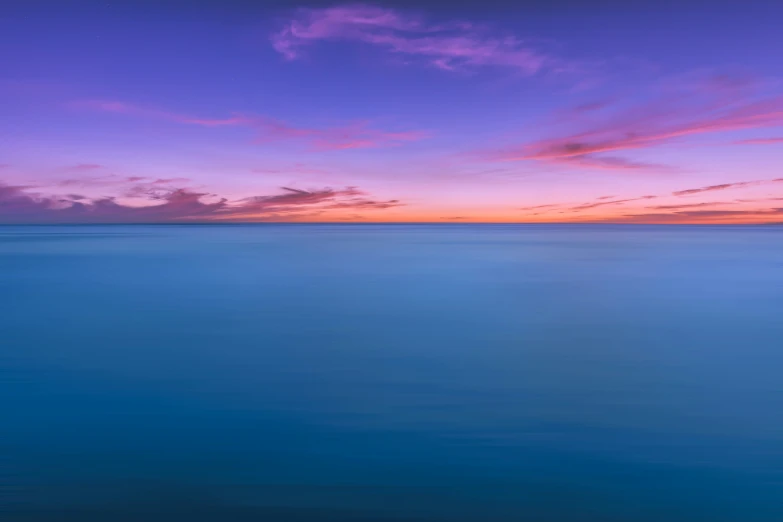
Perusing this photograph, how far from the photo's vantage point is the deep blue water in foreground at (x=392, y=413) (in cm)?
447

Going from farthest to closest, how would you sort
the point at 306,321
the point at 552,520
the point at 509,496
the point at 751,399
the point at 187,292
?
the point at 187,292
the point at 306,321
the point at 751,399
the point at 509,496
the point at 552,520

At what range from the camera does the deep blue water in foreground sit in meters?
4.47

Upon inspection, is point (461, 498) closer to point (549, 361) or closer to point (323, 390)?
point (323, 390)

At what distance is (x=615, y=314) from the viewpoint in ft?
39.0

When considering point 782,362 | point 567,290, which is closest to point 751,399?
point 782,362

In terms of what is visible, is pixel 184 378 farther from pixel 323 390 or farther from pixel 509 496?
pixel 509 496

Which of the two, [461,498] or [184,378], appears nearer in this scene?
[461,498]

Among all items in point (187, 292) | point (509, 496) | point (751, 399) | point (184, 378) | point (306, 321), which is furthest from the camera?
point (187, 292)

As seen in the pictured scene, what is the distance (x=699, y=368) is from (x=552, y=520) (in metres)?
5.24

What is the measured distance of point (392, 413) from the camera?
6.18m

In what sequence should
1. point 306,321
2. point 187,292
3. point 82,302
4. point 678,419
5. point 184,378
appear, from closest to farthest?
point 678,419 < point 184,378 < point 306,321 < point 82,302 < point 187,292

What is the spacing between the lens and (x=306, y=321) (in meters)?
11.4

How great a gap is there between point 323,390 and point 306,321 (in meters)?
4.66

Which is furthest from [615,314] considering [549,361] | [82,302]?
[82,302]
